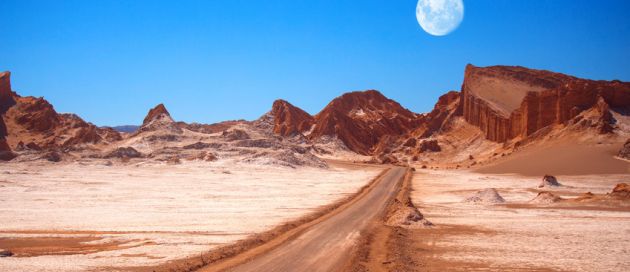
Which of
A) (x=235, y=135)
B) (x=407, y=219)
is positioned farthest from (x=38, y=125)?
(x=407, y=219)

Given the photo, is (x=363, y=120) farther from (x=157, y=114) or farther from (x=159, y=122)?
(x=159, y=122)

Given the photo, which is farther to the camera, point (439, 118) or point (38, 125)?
point (439, 118)

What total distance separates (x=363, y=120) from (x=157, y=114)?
66312mm

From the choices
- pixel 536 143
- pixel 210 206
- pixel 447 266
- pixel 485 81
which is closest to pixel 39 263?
pixel 447 266

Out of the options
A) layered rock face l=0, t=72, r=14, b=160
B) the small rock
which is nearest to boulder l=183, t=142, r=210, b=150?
layered rock face l=0, t=72, r=14, b=160

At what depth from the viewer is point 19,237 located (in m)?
19.6

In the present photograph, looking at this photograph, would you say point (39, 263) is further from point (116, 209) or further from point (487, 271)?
point (116, 209)

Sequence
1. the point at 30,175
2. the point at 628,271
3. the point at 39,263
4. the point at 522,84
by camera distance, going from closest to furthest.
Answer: the point at 628,271
the point at 39,263
the point at 30,175
the point at 522,84

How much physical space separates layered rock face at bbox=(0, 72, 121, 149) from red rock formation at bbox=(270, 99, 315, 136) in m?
54.1

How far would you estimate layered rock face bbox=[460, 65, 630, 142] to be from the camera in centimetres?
8162

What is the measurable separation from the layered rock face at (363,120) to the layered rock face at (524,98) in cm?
3416

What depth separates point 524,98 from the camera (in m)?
91.8

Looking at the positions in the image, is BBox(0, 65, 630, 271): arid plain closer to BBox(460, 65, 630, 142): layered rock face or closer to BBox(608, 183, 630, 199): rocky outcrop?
BBox(608, 183, 630, 199): rocky outcrop

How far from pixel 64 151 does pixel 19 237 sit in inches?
2996
